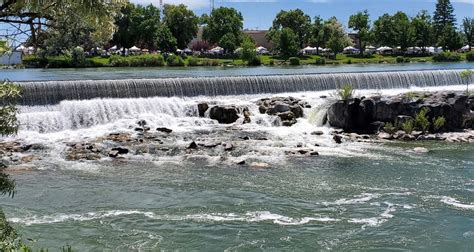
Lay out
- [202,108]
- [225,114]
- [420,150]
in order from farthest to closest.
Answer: [202,108] < [225,114] < [420,150]

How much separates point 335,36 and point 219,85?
171ft

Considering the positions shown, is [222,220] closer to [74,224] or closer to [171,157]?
[74,224]

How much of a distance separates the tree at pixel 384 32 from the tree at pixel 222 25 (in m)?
21.0

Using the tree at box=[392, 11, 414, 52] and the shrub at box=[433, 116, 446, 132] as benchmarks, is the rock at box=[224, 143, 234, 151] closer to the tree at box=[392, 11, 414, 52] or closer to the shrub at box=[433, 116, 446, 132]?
the shrub at box=[433, 116, 446, 132]

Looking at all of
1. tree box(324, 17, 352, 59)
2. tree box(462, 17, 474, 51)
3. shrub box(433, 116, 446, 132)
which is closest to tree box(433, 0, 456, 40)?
tree box(462, 17, 474, 51)

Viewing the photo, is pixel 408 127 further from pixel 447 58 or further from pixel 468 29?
pixel 468 29

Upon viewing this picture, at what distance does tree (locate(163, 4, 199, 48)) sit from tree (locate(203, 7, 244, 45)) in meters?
2.56

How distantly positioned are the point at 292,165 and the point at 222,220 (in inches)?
246

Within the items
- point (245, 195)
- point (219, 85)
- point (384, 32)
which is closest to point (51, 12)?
point (245, 195)

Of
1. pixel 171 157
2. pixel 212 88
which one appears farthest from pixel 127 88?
pixel 171 157

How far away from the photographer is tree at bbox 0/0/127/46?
602 centimetres

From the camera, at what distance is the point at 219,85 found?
29828mm

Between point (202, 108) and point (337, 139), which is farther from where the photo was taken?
point (202, 108)

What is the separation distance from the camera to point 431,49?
294 ft
